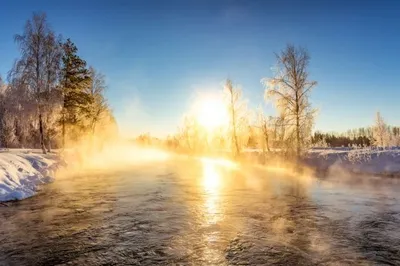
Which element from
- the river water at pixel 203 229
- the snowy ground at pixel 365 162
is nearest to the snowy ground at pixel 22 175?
the river water at pixel 203 229

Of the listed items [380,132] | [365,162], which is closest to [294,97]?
[365,162]

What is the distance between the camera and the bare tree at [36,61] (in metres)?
27.8

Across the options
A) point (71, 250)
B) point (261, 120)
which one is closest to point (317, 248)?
point (71, 250)

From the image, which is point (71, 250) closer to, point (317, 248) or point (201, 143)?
point (317, 248)

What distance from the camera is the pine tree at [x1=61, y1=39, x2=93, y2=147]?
34906mm

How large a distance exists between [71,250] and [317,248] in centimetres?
534

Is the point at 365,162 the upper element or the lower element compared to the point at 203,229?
upper

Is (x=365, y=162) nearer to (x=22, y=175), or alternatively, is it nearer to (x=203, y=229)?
(x=203, y=229)

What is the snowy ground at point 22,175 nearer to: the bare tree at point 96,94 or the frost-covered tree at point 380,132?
the bare tree at point 96,94

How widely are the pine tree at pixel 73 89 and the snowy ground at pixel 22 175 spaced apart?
12.8 m

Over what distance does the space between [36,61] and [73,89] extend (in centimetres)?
703

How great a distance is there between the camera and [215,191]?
52.3 ft

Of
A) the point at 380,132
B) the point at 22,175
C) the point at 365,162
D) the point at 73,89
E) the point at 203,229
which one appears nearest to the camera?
the point at 203,229

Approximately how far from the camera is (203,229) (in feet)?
28.3
